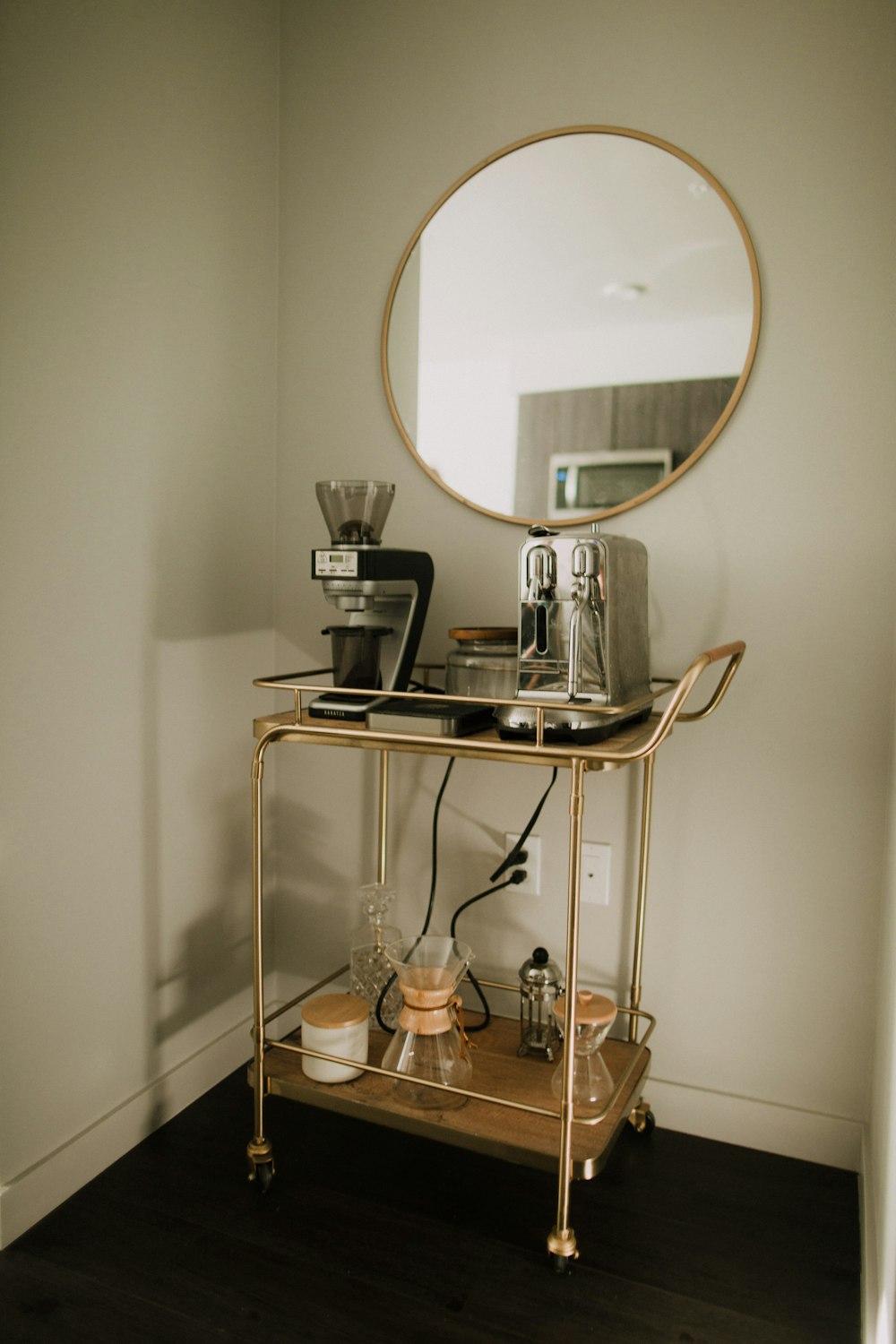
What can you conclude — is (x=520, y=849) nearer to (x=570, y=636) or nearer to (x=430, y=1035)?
(x=430, y=1035)

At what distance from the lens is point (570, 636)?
127 centimetres

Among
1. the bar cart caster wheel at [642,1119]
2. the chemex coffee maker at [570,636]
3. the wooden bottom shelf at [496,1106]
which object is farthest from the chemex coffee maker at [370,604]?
the bar cart caster wheel at [642,1119]

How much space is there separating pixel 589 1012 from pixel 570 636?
0.52 metres

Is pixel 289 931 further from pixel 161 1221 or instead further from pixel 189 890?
pixel 161 1221

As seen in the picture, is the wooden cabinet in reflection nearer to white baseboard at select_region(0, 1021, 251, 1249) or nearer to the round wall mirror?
the round wall mirror

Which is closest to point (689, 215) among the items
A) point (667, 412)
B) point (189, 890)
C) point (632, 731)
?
point (667, 412)

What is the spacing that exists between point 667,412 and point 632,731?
0.53m

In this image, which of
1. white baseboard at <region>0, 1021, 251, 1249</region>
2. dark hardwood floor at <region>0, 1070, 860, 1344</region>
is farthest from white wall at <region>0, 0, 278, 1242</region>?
dark hardwood floor at <region>0, 1070, 860, 1344</region>

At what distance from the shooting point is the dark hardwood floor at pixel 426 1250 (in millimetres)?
1194

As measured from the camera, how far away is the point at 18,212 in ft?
4.20

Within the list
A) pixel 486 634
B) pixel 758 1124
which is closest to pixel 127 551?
pixel 486 634

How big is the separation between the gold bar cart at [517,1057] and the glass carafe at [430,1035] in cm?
3

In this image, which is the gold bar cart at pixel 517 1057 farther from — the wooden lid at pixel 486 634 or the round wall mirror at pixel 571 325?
the round wall mirror at pixel 571 325

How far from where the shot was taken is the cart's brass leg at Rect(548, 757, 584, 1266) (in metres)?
1.17
